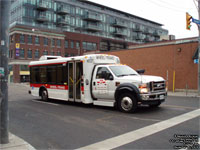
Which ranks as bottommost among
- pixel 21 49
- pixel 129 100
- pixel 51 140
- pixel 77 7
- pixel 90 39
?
pixel 51 140

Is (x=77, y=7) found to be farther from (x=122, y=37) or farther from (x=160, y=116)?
(x=160, y=116)

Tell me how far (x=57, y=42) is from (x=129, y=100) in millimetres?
52335

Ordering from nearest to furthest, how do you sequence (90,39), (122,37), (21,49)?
(21,49)
(90,39)
(122,37)

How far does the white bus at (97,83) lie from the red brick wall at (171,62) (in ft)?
35.9

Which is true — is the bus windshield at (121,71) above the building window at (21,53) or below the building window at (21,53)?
below

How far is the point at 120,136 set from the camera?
19.0 feet

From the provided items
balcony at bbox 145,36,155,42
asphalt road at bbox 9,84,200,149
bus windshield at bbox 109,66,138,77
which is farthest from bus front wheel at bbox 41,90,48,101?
balcony at bbox 145,36,155,42

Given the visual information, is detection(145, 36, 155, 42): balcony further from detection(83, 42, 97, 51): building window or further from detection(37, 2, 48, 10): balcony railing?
detection(37, 2, 48, 10): balcony railing

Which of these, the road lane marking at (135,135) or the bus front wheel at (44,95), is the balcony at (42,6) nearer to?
the bus front wheel at (44,95)

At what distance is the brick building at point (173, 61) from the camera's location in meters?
19.5

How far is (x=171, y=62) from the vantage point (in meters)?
21.1

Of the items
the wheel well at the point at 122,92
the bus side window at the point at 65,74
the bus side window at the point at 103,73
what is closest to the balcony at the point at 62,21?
the bus side window at the point at 65,74

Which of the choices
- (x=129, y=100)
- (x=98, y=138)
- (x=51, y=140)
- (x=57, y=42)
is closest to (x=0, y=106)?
(x=51, y=140)

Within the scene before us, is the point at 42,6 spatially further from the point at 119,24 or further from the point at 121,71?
the point at 121,71
